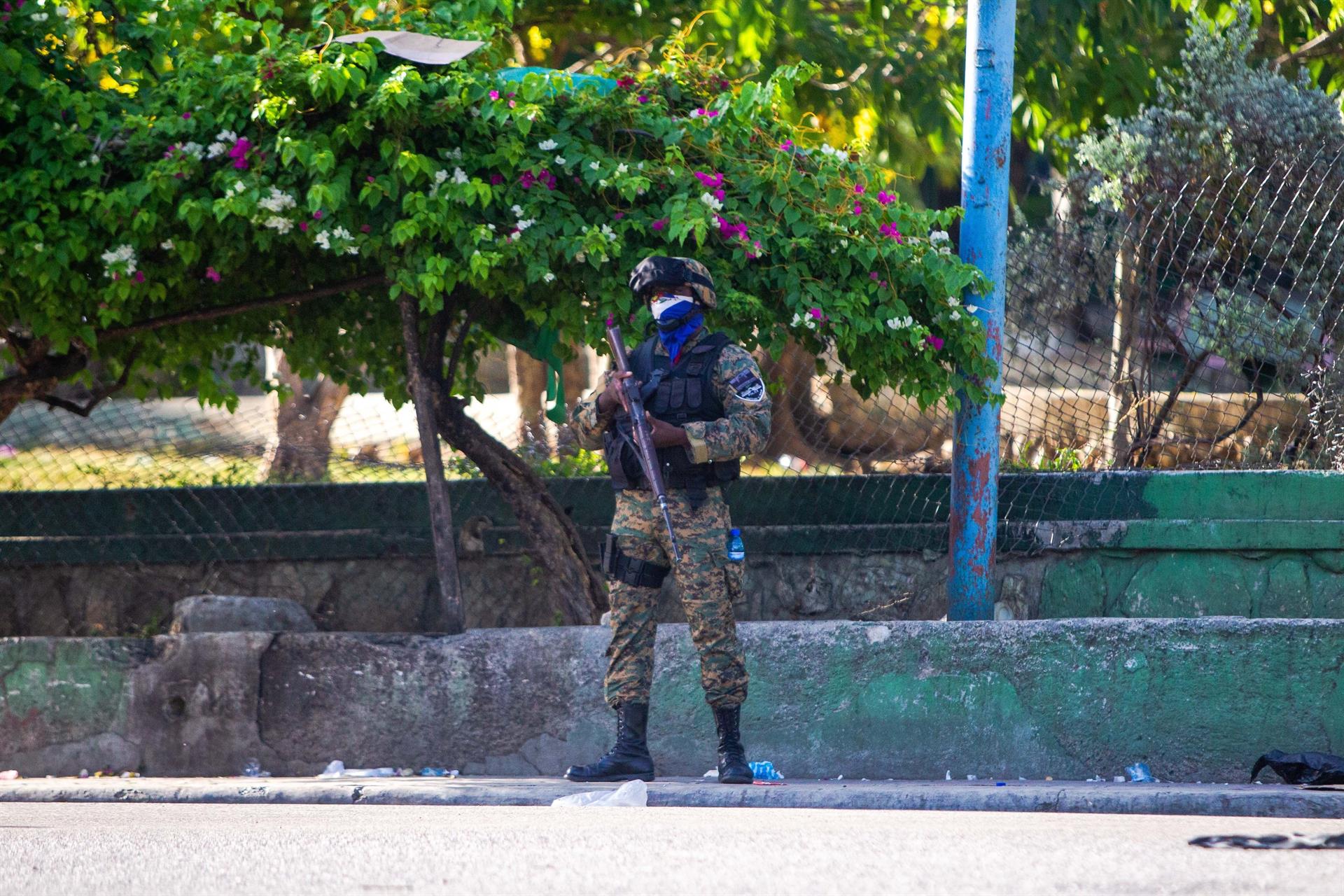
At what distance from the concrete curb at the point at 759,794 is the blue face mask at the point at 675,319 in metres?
1.59

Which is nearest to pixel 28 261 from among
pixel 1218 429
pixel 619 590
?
pixel 619 590

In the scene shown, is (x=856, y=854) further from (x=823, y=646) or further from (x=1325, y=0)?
(x=1325, y=0)

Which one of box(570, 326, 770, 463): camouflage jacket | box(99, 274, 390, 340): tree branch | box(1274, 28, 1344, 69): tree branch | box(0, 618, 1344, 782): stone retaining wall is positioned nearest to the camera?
box(570, 326, 770, 463): camouflage jacket

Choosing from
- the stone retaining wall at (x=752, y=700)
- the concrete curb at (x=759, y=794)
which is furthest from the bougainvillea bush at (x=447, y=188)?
the concrete curb at (x=759, y=794)

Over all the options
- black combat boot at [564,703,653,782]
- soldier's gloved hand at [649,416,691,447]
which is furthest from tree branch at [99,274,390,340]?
black combat boot at [564,703,653,782]

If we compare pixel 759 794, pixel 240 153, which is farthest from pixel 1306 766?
pixel 240 153

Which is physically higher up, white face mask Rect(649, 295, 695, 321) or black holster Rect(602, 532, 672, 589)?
white face mask Rect(649, 295, 695, 321)

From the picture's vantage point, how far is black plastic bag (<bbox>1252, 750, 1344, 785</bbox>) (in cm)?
496

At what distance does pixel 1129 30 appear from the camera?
8.48 m

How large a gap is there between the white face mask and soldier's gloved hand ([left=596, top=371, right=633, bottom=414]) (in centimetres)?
24

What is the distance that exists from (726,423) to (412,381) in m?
1.61

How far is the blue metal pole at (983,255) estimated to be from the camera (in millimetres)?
5805

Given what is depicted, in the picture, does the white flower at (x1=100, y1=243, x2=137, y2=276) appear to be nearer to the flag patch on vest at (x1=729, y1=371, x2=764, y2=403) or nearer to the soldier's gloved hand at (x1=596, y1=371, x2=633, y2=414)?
the soldier's gloved hand at (x1=596, y1=371, x2=633, y2=414)

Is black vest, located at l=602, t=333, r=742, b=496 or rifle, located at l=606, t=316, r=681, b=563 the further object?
black vest, located at l=602, t=333, r=742, b=496
